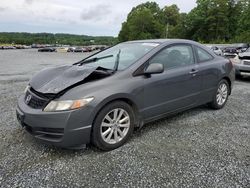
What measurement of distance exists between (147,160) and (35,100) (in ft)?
5.21

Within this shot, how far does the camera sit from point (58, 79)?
3.19m

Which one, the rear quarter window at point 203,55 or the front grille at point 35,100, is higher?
the rear quarter window at point 203,55

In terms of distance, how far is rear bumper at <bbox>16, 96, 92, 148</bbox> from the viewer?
2.77 metres

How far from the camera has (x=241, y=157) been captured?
9.80 feet

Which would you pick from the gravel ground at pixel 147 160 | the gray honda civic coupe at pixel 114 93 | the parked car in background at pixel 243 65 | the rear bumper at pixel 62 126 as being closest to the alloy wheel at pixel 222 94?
the gray honda civic coupe at pixel 114 93

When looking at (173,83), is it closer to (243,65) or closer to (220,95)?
(220,95)

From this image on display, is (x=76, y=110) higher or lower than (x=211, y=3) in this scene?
lower

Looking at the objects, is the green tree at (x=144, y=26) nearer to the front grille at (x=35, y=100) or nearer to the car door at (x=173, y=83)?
the car door at (x=173, y=83)

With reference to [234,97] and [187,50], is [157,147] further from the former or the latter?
[234,97]

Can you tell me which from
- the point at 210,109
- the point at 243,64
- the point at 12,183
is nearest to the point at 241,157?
the point at 210,109

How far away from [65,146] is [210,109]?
3.17 m

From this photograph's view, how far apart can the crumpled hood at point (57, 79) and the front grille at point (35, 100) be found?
3.1 inches

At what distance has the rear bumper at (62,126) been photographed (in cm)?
277

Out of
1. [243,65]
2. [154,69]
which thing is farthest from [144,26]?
[154,69]
